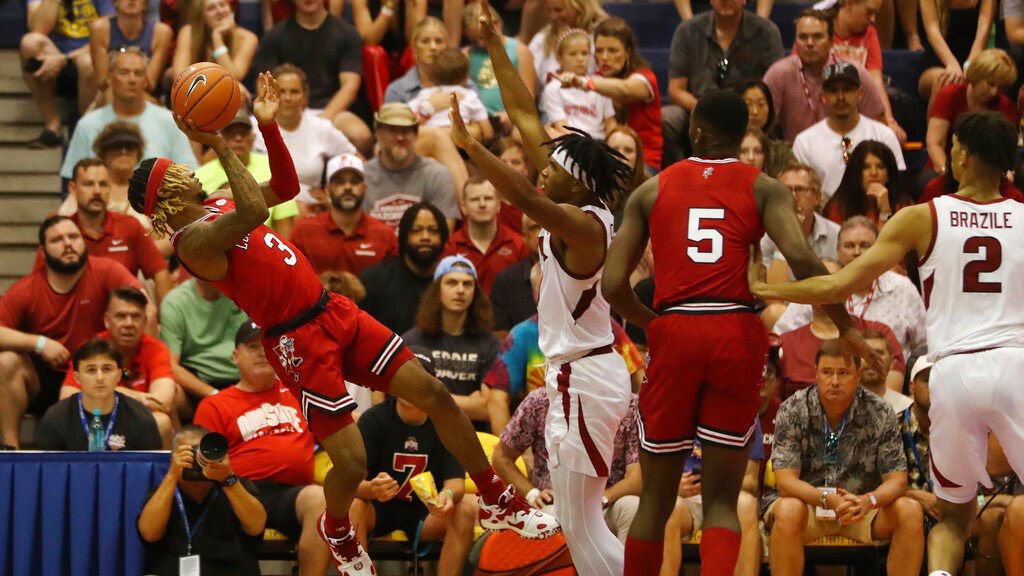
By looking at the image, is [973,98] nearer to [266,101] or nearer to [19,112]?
[266,101]

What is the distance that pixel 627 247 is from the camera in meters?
6.50

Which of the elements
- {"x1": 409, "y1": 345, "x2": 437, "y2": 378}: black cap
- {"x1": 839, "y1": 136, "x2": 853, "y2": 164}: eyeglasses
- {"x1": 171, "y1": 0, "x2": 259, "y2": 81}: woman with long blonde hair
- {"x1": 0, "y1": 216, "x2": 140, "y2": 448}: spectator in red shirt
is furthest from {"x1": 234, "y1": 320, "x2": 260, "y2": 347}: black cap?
{"x1": 839, "y1": 136, "x2": 853, "y2": 164}: eyeglasses

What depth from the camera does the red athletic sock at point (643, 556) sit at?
6445mm

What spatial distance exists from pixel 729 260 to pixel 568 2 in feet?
22.7

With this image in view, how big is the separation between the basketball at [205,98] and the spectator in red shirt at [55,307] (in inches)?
142

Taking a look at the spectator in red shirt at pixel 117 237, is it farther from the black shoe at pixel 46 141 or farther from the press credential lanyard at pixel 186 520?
the press credential lanyard at pixel 186 520

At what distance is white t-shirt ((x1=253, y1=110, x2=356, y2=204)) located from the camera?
12.0 metres

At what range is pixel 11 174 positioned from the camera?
13281 mm

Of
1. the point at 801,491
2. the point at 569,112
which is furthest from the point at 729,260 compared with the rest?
the point at 569,112

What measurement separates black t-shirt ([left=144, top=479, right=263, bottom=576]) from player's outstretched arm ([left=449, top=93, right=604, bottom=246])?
9.55ft

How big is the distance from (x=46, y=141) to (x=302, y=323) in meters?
7.15

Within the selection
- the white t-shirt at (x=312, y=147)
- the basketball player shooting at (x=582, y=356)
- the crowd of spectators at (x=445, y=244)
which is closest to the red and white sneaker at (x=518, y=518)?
the basketball player shooting at (x=582, y=356)

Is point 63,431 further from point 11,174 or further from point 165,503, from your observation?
point 11,174

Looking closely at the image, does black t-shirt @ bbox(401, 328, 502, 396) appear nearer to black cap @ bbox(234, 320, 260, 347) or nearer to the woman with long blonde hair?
black cap @ bbox(234, 320, 260, 347)
